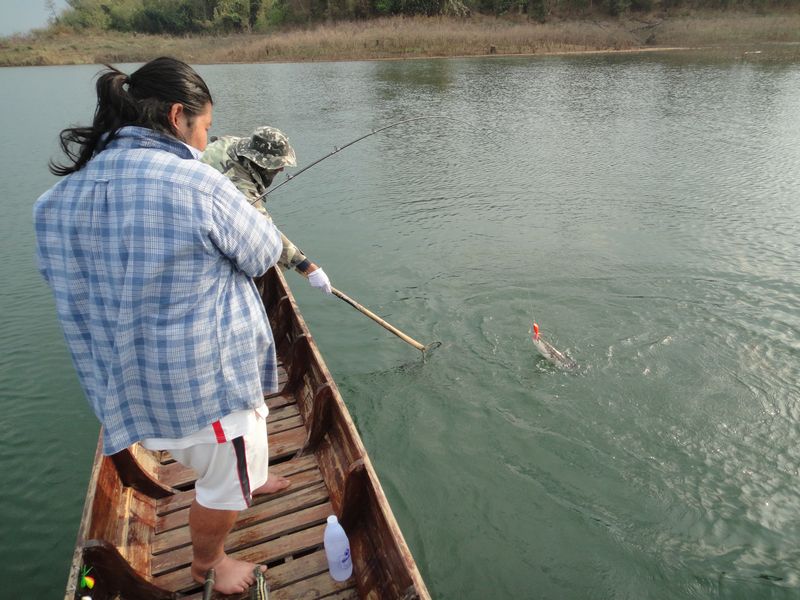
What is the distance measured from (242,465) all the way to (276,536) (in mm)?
1335

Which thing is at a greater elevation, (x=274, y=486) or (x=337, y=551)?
(x=337, y=551)

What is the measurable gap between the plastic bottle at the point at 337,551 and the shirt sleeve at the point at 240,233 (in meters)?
1.70

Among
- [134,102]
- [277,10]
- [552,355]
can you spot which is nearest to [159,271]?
[134,102]

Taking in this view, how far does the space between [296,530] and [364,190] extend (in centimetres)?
1081

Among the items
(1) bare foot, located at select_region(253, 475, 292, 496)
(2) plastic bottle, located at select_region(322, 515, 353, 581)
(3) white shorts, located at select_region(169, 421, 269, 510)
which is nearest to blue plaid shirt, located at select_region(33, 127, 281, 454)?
(3) white shorts, located at select_region(169, 421, 269, 510)

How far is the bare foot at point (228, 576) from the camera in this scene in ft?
9.93

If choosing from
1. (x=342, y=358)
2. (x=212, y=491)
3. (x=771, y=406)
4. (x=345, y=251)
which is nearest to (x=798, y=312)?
(x=771, y=406)

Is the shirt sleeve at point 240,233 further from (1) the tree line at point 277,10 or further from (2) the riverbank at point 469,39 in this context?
(1) the tree line at point 277,10

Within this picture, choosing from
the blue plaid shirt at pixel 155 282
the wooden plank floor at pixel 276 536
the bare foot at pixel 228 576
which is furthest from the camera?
the wooden plank floor at pixel 276 536

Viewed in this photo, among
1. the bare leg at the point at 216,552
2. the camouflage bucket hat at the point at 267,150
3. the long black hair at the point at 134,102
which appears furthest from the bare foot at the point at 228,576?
the camouflage bucket hat at the point at 267,150

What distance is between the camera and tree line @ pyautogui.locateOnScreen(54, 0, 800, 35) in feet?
166

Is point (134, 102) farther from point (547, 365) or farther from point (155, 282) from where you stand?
point (547, 365)

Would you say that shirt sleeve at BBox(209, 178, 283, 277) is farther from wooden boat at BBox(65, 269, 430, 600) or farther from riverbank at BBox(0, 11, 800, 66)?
riverbank at BBox(0, 11, 800, 66)

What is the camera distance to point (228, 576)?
3.04 metres
